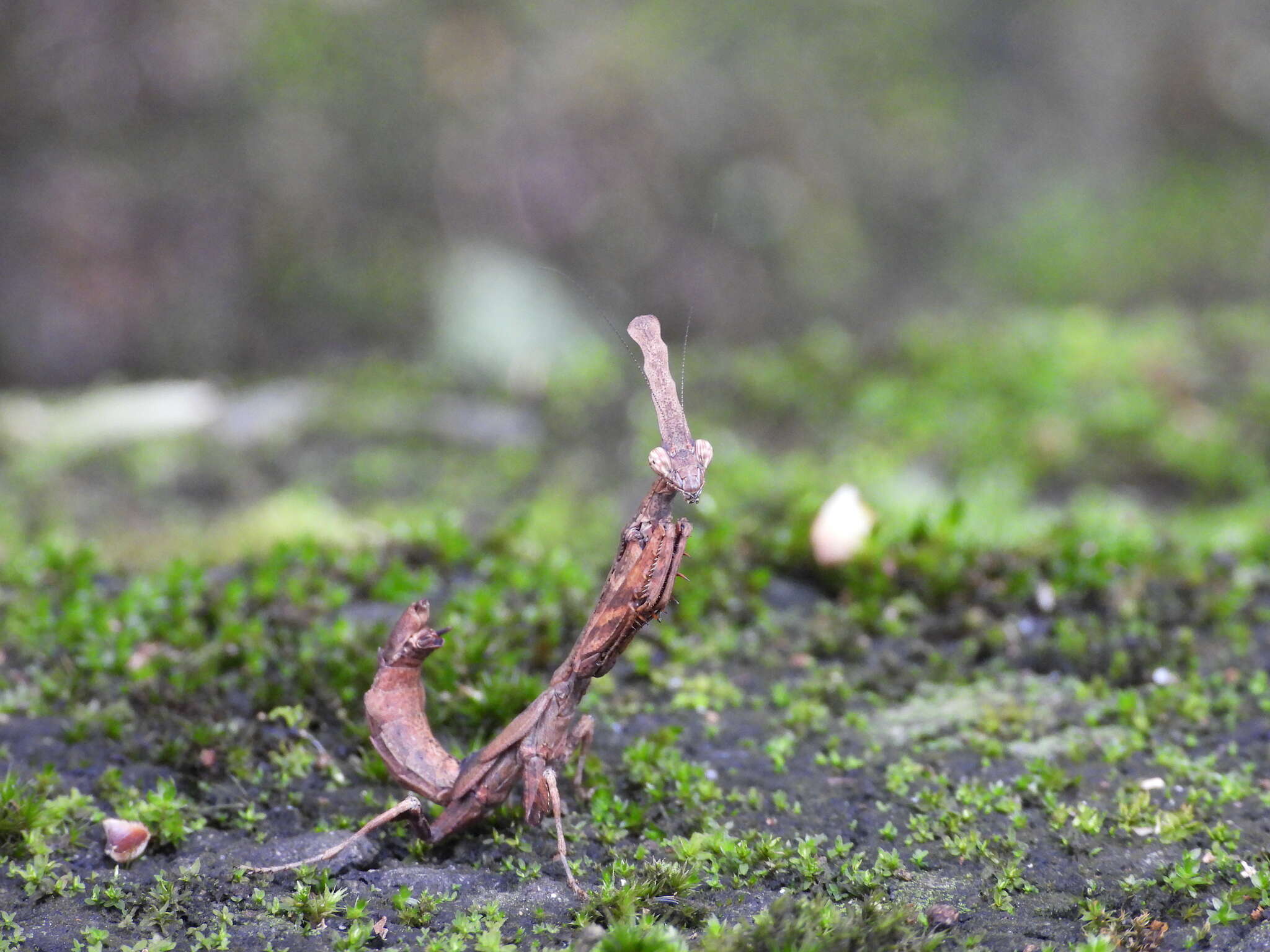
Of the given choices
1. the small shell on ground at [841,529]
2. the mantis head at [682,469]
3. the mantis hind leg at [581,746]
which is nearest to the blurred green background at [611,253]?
the small shell on ground at [841,529]

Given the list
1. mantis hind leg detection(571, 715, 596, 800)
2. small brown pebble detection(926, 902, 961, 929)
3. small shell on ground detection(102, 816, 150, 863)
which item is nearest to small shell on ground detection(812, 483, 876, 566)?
mantis hind leg detection(571, 715, 596, 800)

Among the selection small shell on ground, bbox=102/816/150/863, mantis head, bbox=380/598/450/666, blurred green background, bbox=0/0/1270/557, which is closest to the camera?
small shell on ground, bbox=102/816/150/863

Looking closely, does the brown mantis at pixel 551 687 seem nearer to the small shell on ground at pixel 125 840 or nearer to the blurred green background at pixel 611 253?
the small shell on ground at pixel 125 840

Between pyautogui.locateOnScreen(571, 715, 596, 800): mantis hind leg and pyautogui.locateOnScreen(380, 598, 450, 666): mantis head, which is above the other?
pyautogui.locateOnScreen(380, 598, 450, 666): mantis head

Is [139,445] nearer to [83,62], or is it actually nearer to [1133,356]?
[83,62]

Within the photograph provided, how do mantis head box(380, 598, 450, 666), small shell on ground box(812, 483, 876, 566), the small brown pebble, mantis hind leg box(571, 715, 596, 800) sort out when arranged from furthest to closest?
small shell on ground box(812, 483, 876, 566) < mantis hind leg box(571, 715, 596, 800) < mantis head box(380, 598, 450, 666) < the small brown pebble

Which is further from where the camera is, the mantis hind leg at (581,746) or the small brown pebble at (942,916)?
the mantis hind leg at (581,746)

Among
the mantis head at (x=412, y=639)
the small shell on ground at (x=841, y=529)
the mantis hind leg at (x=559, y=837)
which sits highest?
the small shell on ground at (x=841, y=529)

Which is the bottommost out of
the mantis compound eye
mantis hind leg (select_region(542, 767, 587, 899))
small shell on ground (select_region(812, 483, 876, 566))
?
mantis hind leg (select_region(542, 767, 587, 899))

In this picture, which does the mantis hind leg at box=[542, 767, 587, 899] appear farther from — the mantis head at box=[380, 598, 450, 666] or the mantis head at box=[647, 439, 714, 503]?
the mantis head at box=[647, 439, 714, 503]
